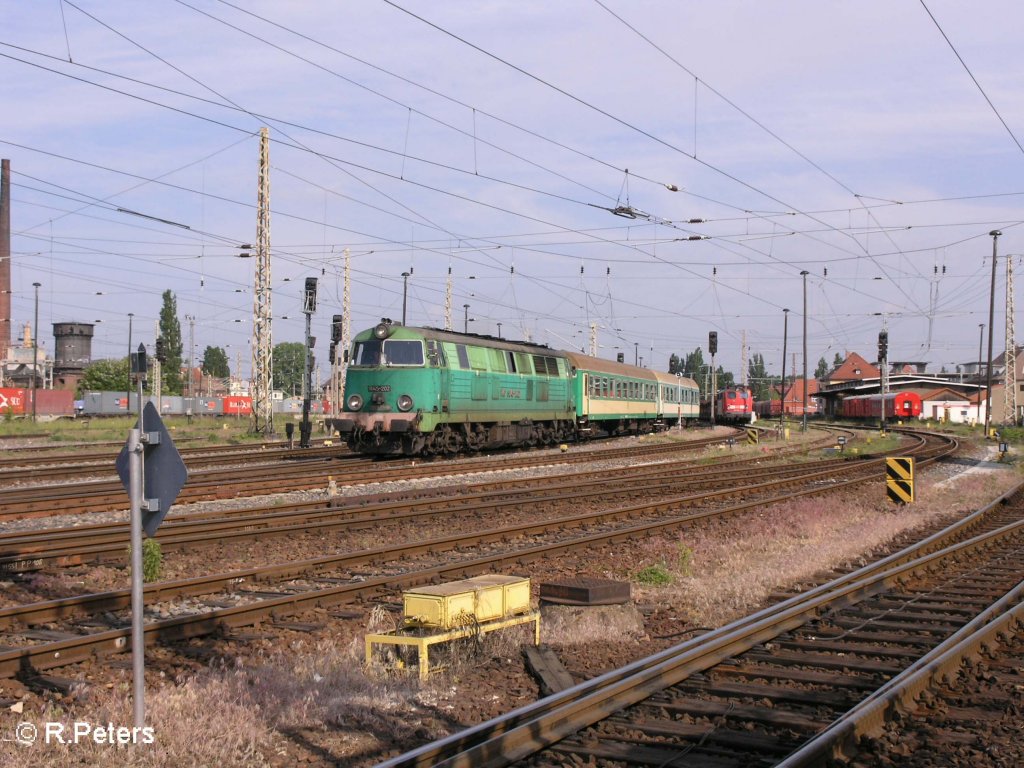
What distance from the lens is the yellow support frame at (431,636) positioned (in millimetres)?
7781

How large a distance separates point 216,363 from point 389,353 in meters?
176

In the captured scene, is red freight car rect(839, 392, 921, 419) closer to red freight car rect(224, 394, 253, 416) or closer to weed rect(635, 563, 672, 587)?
red freight car rect(224, 394, 253, 416)

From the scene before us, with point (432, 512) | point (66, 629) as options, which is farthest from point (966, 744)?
point (432, 512)

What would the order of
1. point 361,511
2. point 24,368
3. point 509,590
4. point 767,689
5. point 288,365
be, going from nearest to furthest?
point 767,689
point 509,590
point 361,511
point 24,368
point 288,365

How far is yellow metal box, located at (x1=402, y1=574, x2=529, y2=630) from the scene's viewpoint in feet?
27.0

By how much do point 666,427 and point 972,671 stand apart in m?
51.7

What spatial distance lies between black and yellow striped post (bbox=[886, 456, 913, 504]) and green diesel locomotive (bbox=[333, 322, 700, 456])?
12.1 metres

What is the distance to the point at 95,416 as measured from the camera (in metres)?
82.4

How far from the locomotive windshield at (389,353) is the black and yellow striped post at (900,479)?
Answer: 12485mm

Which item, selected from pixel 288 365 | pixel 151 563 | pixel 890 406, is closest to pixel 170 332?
pixel 288 365

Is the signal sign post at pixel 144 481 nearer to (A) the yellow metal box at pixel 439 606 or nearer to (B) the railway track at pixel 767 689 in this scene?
(B) the railway track at pixel 767 689

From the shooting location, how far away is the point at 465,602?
27.6 ft

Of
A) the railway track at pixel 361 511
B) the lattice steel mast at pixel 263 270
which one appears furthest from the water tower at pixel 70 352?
the railway track at pixel 361 511

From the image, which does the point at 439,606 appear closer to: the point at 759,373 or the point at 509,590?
the point at 509,590
